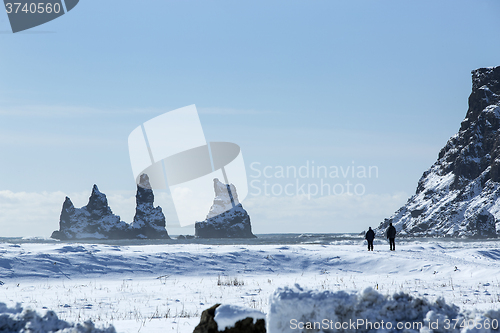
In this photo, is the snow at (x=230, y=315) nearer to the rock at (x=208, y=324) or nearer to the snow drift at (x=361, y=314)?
the rock at (x=208, y=324)

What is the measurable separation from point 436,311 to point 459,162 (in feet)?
556

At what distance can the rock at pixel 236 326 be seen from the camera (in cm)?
480

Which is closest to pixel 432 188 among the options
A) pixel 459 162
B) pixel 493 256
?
pixel 459 162

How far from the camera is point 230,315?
4812mm

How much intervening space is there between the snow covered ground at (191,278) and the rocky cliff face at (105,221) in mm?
144395

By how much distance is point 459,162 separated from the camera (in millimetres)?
157000

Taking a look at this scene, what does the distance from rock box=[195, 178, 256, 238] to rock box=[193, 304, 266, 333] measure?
159m

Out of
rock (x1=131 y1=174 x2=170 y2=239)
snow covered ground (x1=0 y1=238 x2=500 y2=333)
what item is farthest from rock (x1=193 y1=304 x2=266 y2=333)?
rock (x1=131 y1=174 x2=170 y2=239)

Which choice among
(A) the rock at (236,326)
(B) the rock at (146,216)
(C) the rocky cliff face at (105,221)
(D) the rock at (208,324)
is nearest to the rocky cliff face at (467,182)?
(B) the rock at (146,216)

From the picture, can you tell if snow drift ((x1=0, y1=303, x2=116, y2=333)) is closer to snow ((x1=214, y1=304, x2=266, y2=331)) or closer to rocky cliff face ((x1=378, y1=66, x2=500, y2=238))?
snow ((x1=214, y1=304, x2=266, y2=331))

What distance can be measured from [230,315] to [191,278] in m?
10.3

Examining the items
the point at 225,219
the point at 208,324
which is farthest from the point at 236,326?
the point at 225,219

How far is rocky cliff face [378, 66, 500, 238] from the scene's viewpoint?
13512 cm

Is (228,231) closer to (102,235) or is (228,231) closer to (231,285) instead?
(102,235)
